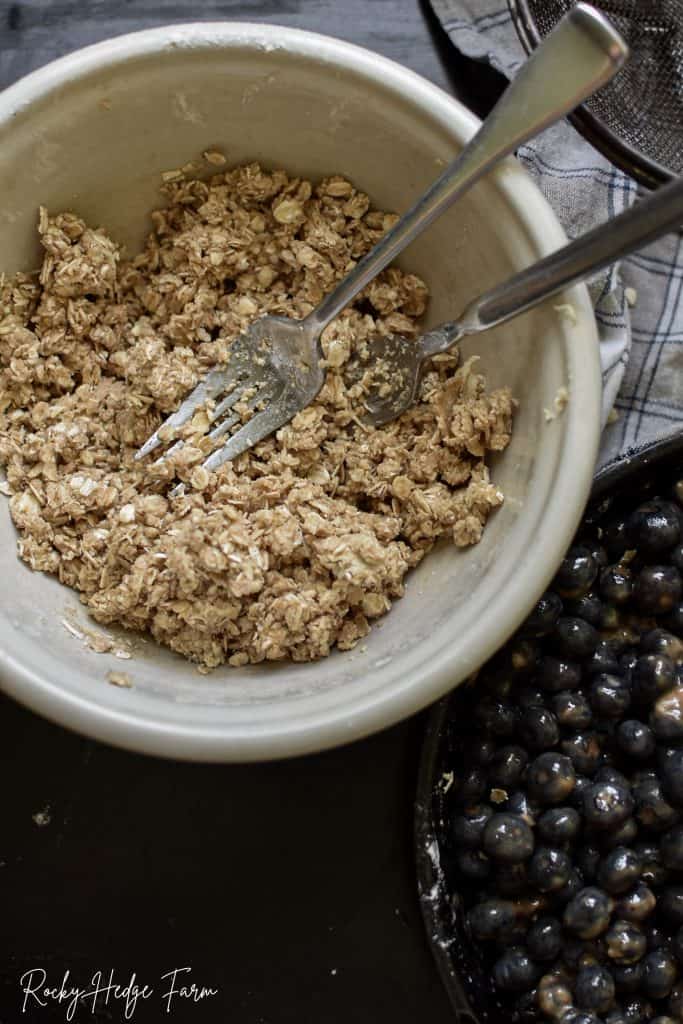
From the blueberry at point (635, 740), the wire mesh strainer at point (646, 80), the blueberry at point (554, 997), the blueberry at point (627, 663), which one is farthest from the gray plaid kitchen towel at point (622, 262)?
the blueberry at point (554, 997)

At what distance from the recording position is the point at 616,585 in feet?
4.46

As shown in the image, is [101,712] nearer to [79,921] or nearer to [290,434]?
[290,434]

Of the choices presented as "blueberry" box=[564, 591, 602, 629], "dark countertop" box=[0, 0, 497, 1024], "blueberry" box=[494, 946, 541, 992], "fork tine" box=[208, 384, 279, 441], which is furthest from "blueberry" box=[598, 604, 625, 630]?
"fork tine" box=[208, 384, 279, 441]

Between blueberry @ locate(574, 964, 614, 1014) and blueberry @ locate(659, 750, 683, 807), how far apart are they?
0.76ft

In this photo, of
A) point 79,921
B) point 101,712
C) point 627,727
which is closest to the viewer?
point 101,712

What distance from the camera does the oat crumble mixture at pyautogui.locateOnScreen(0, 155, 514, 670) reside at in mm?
1134

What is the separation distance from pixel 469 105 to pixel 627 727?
92 centimetres

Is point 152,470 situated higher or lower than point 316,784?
higher

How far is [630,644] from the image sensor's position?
1.38m

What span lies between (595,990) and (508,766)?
288mm

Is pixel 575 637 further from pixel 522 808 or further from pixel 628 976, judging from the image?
pixel 628 976

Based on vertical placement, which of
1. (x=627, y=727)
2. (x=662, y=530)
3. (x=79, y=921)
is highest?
(x=662, y=530)

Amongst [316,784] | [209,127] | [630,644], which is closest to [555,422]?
[630,644]

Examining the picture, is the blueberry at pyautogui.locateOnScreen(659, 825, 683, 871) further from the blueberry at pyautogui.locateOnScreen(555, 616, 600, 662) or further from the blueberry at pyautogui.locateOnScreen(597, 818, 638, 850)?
the blueberry at pyautogui.locateOnScreen(555, 616, 600, 662)
